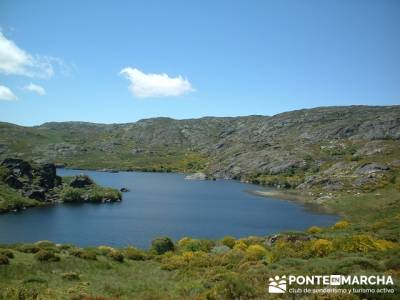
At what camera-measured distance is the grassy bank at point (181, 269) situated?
24.2 metres

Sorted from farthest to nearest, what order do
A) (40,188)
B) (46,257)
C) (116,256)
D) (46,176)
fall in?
(46,176)
(40,188)
(116,256)
(46,257)

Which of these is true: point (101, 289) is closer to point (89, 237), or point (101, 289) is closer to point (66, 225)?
point (89, 237)

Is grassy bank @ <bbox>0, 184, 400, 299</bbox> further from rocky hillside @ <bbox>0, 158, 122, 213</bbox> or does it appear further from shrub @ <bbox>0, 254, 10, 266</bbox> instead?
rocky hillside @ <bbox>0, 158, 122, 213</bbox>

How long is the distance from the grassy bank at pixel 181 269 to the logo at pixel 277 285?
19.9 inches

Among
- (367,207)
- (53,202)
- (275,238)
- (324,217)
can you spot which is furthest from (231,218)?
(53,202)

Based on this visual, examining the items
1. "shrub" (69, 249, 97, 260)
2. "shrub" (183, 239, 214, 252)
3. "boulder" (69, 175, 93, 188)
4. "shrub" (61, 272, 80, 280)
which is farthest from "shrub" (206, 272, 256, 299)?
"boulder" (69, 175, 93, 188)

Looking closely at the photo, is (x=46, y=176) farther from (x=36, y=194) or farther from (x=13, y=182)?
(x=36, y=194)

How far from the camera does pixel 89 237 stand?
302 feet

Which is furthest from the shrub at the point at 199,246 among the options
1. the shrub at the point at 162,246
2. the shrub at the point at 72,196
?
the shrub at the point at 72,196

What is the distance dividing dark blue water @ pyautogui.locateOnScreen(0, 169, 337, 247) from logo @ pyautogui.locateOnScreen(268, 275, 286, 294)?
199 feet

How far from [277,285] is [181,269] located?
1729 centimetres

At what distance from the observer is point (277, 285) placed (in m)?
23.5

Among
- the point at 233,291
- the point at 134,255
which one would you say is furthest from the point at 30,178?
the point at 233,291

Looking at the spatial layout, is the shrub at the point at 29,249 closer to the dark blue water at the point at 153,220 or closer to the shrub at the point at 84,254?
the shrub at the point at 84,254
